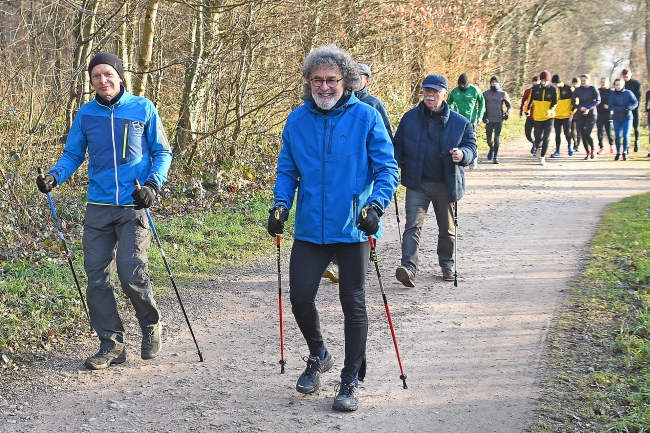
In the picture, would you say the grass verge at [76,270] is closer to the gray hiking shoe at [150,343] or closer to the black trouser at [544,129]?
the gray hiking shoe at [150,343]

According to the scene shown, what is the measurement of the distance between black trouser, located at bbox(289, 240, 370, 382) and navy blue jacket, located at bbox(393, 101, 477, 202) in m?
3.14

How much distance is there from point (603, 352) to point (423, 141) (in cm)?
291

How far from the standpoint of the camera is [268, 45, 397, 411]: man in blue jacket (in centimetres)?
445

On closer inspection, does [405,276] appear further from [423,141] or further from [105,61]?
[105,61]

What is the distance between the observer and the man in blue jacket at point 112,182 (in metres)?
5.18

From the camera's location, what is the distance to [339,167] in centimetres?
446

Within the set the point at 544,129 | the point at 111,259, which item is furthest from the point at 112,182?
the point at 544,129

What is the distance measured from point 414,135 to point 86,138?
3.47m

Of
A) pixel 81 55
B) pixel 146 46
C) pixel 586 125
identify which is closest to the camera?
pixel 146 46

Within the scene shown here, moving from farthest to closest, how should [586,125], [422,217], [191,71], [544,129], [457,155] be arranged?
[586,125] → [544,129] → [191,71] → [422,217] → [457,155]

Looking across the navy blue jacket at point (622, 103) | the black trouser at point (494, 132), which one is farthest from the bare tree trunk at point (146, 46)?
the navy blue jacket at point (622, 103)

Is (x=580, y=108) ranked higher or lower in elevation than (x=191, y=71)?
lower

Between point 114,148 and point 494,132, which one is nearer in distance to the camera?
point 114,148

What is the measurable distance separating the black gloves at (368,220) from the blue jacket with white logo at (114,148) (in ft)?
5.43
